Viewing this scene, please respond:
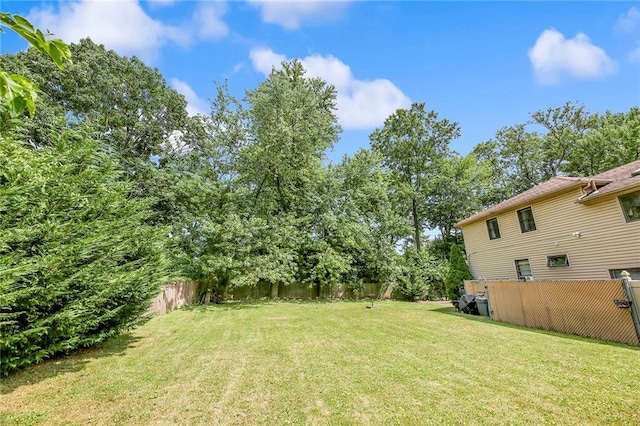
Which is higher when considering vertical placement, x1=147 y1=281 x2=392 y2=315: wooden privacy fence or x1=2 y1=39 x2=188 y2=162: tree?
x1=2 y1=39 x2=188 y2=162: tree

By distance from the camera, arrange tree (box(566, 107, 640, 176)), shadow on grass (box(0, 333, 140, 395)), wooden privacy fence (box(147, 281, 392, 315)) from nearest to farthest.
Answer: shadow on grass (box(0, 333, 140, 395)) < wooden privacy fence (box(147, 281, 392, 315)) < tree (box(566, 107, 640, 176))

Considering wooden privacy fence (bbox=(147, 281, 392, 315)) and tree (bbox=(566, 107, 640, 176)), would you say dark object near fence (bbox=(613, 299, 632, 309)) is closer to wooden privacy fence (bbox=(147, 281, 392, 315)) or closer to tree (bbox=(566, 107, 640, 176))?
wooden privacy fence (bbox=(147, 281, 392, 315))

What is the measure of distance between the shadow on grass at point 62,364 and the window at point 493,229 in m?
16.5

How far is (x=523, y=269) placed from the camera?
1343 centimetres

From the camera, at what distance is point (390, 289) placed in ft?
68.3

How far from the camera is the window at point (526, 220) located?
1305 centimetres

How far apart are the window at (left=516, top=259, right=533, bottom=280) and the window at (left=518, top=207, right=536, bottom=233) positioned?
1502 millimetres

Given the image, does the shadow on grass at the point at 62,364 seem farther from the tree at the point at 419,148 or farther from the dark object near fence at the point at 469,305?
the tree at the point at 419,148

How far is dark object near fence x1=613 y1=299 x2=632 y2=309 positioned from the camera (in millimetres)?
6223

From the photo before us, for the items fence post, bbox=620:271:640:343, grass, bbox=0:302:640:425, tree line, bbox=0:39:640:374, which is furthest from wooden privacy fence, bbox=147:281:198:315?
fence post, bbox=620:271:640:343

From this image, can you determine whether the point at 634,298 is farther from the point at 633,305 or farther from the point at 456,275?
the point at 456,275

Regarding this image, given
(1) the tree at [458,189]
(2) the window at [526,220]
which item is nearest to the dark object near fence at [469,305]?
(2) the window at [526,220]

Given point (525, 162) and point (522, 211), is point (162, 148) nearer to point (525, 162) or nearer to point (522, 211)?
point (522, 211)

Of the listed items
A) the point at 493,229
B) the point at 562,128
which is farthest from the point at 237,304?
the point at 562,128
